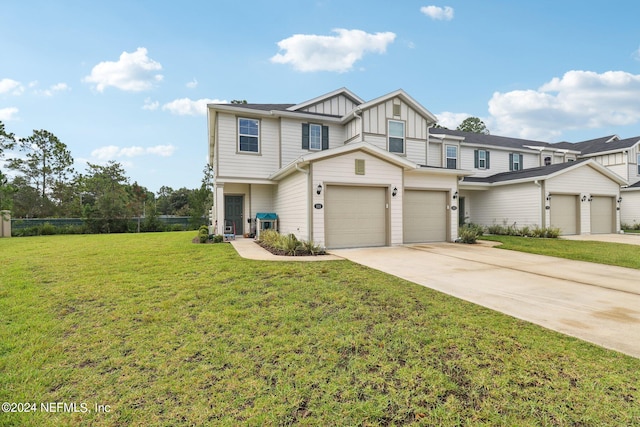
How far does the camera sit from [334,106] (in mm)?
15250

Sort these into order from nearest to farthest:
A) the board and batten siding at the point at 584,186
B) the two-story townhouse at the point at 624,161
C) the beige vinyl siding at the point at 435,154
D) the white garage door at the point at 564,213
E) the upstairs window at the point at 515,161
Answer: the board and batten siding at the point at 584,186 → the white garage door at the point at 564,213 → the beige vinyl siding at the point at 435,154 → the two-story townhouse at the point at 624,161 → the upstairs window at the point at 515,161

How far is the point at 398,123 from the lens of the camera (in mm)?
14180

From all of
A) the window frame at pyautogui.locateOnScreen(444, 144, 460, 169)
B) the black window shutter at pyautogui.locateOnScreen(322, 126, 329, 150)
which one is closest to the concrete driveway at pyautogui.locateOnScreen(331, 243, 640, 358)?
the black window shutter at pyautogui.locateOnScreen(322, 126, 329, 150)

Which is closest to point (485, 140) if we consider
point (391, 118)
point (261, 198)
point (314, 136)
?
point (391, 118)

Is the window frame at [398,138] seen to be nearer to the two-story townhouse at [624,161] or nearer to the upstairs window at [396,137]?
the upstairs window at [396,137]

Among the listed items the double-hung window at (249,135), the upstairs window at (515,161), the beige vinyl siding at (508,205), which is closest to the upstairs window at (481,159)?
the beige vinyl siding at (508,205)

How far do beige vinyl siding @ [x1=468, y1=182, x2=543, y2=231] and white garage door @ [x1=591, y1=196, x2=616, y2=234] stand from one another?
13.1 feet

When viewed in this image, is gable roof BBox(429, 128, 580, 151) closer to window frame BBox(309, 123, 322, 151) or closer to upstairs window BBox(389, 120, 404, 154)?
upstairs window BBox(389, 120, 404, 154)

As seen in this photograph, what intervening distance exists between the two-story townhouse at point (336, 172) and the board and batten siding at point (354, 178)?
0.03 meters

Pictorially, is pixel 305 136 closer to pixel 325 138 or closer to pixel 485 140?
pixel 325 138

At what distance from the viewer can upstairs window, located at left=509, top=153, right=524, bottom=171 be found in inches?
803

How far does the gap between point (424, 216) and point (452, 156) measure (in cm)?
779

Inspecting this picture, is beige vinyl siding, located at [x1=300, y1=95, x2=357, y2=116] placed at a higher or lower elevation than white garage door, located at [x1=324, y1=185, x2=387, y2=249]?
higher

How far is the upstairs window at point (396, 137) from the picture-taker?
550 inches
